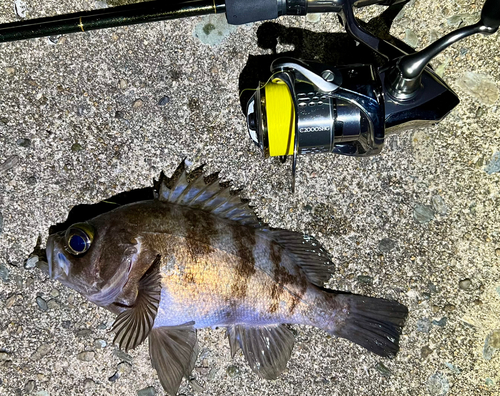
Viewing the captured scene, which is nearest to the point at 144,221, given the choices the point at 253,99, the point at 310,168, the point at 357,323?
the point at 253,99

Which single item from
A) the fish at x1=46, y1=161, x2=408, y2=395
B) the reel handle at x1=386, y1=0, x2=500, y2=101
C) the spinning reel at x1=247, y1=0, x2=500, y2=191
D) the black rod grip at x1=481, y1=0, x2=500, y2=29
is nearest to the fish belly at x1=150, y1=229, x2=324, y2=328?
the fish at x1=46, y1=161, x2=408, y2=395

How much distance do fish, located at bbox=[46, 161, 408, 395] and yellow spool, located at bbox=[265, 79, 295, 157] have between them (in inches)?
17.3

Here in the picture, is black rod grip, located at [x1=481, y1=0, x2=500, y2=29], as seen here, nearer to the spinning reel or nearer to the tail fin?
the spinning reel

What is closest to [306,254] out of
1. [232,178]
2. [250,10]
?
[232,178]

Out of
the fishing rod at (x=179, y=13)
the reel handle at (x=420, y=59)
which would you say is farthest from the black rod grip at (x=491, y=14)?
the fishing rod at (x=179, y=13)

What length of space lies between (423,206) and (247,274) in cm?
103

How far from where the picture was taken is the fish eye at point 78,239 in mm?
1805

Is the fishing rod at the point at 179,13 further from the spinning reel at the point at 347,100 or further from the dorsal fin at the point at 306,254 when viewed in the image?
the dorsal fin at the point at 306,254

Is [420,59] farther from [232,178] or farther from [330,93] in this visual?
[232,178]

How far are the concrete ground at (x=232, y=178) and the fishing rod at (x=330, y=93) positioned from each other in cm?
34

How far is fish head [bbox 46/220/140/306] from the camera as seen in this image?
5.88 ft

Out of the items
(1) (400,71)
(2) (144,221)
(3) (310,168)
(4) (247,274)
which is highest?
(1) (400,71)

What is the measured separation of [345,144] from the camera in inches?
71.9

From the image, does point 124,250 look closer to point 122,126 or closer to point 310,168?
point 122,126
